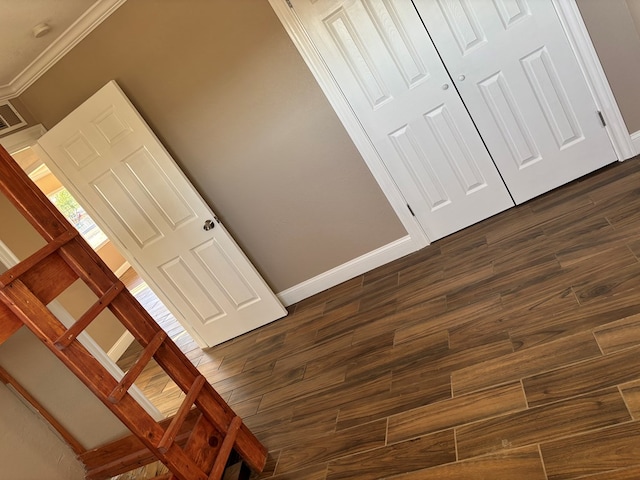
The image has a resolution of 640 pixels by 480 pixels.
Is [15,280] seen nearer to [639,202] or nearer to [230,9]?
[230,9]

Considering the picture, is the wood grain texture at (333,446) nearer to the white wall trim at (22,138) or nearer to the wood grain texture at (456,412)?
the wood grain texture at (456,412)

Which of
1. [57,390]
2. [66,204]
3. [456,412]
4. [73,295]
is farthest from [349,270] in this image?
[66,204]

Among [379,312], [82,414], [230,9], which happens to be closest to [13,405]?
[82,414]

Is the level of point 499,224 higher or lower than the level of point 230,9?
lower

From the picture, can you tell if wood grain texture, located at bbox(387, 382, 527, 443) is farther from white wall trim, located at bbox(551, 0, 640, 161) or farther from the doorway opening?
the doorway opening

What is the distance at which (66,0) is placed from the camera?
3221 millimetres

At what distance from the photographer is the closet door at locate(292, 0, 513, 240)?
11.0 ft

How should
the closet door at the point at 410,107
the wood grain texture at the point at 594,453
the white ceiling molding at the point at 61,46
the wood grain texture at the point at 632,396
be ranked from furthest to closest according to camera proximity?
the white ceiling molding at the point at 61,46, the closet door at the point at 410,107, the wood grain texture at the point at 632,396, the wood grain texture at the point at 594,453

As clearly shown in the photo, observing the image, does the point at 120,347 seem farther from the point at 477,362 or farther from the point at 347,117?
the point at 477,362

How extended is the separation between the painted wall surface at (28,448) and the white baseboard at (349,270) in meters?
1.95

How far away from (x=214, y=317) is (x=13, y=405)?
73.9 inches

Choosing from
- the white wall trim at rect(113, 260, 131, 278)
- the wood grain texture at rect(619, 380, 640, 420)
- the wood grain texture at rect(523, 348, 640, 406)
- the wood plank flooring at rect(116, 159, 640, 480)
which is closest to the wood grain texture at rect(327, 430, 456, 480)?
the wood plank flooring at rect(116, 159, 640, 480)

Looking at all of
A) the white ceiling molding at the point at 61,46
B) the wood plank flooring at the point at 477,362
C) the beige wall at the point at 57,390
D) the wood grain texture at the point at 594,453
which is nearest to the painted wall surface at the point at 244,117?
the white ceiling molding at the point at 61,46

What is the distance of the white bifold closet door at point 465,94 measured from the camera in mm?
3283
